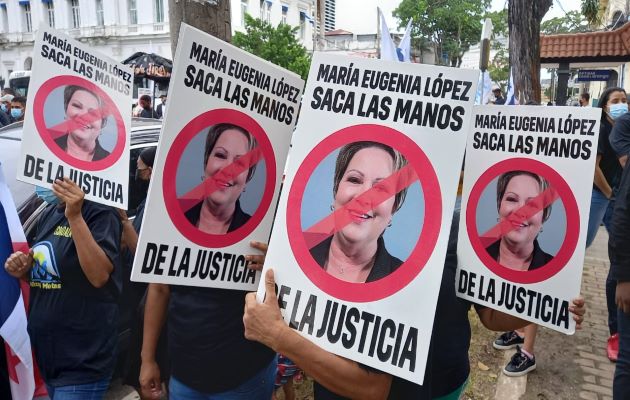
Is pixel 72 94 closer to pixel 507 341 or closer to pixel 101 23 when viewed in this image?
pixel 507 341

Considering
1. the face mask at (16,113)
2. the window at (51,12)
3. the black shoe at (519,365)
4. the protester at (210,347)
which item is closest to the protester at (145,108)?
the face mask at (16,113)

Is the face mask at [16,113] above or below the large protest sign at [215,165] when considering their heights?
above

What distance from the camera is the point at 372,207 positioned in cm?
131

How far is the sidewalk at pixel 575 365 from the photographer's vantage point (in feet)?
11.1

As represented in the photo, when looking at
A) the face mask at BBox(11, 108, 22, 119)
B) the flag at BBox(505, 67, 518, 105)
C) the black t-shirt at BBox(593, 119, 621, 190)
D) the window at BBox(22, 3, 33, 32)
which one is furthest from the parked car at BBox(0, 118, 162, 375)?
the window at BBox(22, 3, 33, 32)

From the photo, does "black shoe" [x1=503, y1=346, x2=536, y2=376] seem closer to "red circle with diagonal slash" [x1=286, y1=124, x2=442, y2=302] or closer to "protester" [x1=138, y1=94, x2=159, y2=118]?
"red circle with diagonal slash" [x1=286, y1=124, x2=442, y2=302]

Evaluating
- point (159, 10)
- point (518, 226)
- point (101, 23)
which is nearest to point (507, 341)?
point (518, 226)

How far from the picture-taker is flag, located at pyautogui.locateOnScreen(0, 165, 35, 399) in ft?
6.62

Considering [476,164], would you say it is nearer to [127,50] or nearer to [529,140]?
[529,140]

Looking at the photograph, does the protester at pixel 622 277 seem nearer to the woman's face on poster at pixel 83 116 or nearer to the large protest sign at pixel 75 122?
the large protest sign at pixel 75 122

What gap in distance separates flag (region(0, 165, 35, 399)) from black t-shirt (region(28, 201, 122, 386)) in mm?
47

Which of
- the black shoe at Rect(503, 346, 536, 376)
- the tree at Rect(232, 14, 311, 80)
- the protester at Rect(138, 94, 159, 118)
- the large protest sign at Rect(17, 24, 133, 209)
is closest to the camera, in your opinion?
the large protest sign at Rect(17, 24, 133, 209)

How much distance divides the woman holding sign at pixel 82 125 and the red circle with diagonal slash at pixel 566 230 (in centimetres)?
156

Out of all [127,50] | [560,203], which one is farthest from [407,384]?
[127,50]
